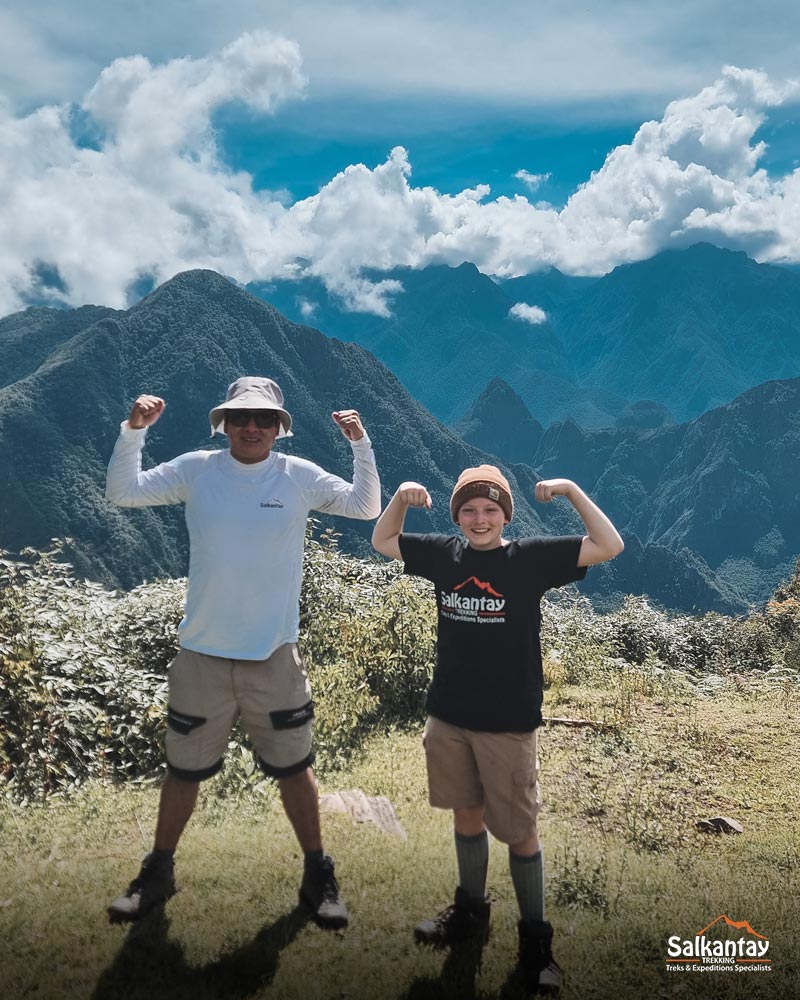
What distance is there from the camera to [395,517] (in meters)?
3.92

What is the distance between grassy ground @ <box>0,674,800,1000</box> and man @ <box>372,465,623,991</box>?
0.26 m

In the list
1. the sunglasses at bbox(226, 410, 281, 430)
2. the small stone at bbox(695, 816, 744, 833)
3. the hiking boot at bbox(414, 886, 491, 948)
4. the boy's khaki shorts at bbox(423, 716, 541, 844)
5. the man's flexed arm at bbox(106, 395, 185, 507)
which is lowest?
the small stone at bbox(695, 816, 744, 833)

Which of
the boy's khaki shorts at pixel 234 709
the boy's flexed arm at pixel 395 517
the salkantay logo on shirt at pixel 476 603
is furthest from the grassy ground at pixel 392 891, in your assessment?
the boy's flexed arm at pixel 395 517

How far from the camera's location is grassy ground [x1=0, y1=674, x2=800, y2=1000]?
3.48 meters

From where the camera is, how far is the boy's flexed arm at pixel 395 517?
3793mm

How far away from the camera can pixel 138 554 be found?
10919cm

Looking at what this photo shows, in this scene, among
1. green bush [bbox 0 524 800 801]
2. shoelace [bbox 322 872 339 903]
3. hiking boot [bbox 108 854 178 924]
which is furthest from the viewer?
green bush [bbox 0 524 800 801]

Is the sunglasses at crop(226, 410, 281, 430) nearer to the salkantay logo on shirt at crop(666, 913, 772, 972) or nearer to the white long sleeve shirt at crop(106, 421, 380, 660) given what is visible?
the white long sleeve shirt at crop(106, 421, 380, 660)

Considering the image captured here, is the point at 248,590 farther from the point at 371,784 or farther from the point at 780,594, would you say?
the point at 780,594

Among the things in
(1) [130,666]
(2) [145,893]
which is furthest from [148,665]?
(2) [145,893]

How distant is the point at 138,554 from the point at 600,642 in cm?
10509

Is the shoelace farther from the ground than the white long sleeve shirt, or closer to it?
closer to it

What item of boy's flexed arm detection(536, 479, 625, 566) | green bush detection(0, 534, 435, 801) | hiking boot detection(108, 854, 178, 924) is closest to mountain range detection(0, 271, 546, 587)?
green bush detection(0, 534, 435, 801)

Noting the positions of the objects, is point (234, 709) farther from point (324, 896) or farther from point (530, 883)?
point (530, 883)
